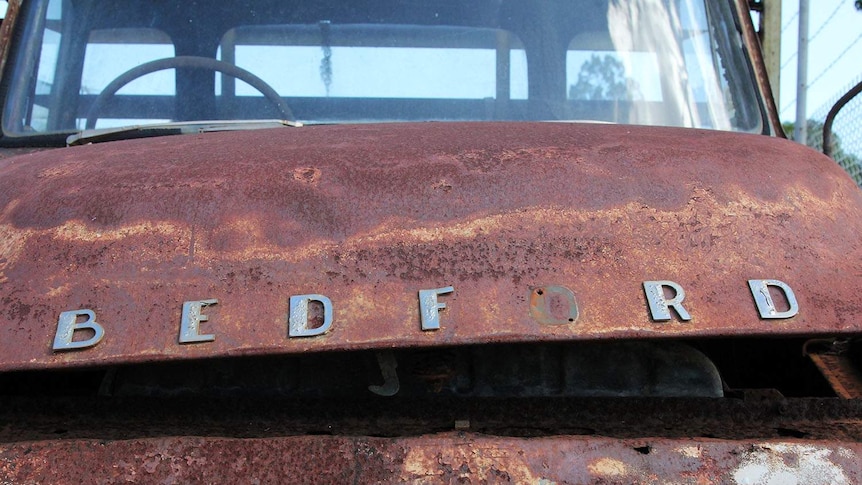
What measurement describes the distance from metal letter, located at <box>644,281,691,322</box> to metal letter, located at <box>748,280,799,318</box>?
112 millimetres

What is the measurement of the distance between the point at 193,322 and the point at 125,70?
152 centimetres

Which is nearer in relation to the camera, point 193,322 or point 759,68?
point 193,322

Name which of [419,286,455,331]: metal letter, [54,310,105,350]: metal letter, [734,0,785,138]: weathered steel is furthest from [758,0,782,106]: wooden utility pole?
[54,310,105,350]: metal letter

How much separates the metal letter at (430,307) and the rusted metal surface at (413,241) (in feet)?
0.04

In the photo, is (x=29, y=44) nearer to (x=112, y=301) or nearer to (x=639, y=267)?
(x=112, y=301)

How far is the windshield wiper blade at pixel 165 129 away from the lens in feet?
7.60

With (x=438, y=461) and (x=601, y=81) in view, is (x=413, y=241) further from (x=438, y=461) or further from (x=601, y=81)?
(x=601, y=81)

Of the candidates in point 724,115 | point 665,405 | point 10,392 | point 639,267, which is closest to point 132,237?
point 10,392

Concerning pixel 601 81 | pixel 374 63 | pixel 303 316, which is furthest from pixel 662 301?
pixel 374 63

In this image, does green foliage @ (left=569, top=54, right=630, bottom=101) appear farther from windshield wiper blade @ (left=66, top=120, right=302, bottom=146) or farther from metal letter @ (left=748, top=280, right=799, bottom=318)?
metal letter @ (left=748, top=280, right=799, bottom=318)

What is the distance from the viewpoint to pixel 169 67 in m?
2.70

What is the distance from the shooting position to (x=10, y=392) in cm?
186

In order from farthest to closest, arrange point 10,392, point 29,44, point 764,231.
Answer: point 29,44
point 10,392
point 764,231

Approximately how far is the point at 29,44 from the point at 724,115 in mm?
1934
